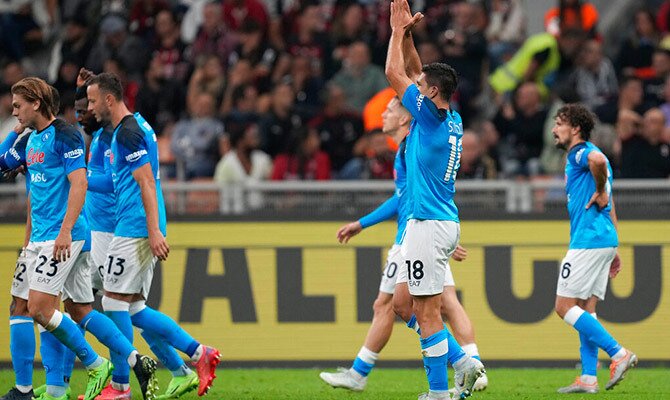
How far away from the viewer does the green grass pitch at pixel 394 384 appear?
10.5 m

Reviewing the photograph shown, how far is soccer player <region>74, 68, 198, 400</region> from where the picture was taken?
400 inches

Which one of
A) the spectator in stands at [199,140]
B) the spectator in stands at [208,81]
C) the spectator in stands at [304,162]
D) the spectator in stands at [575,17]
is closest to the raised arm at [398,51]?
the spectator in stands at [304,162]

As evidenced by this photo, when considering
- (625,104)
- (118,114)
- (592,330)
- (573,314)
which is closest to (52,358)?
(118,114)

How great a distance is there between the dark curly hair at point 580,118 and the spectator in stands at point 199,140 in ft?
18.0

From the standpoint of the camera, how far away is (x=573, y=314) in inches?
429

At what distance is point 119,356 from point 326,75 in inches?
313

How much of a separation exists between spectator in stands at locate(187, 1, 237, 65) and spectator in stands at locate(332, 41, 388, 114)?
1.78m

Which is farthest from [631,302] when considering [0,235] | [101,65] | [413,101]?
[101,65]

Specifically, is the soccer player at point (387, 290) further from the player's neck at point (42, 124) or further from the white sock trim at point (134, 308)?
the player's neck at point (42, 124)

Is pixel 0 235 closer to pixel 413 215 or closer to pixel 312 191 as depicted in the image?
pixel 312 191

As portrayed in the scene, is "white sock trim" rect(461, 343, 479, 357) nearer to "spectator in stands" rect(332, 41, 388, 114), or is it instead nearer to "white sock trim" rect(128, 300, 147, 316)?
"white sock trim" rect(128, 300, 147, 316)

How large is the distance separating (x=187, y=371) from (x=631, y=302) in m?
5.28

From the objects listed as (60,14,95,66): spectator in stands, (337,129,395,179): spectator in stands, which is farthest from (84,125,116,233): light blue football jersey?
(60,14,95,66): spectator in stands

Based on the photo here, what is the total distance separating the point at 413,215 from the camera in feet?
29.5
